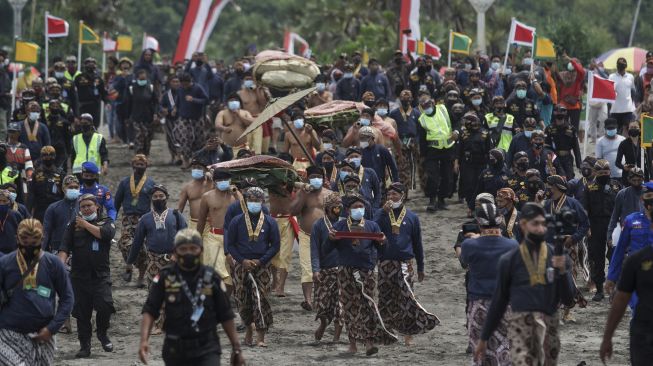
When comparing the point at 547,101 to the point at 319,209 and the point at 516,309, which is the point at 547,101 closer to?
the point at 319,209

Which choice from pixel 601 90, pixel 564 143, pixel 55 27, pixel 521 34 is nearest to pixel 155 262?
pixel 564 143

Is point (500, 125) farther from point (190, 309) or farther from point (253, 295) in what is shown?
point (190, 309)

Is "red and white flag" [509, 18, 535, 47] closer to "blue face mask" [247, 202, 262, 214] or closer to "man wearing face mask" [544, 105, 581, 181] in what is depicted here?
"man wearing face mask" [544, 105, 581, 181]

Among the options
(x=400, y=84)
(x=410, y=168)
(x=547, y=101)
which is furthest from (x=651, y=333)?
(x=400, y=84)

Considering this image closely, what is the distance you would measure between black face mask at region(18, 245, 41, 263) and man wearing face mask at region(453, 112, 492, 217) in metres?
12.3

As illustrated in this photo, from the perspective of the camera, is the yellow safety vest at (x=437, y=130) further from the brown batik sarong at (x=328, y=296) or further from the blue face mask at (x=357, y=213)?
the blue face mask at (x=357, y=213)

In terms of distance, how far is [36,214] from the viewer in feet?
70.2

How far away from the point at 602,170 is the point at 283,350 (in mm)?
4688

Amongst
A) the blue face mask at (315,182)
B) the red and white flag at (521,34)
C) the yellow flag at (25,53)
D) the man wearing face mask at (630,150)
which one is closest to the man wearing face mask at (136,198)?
the blue face mask at (315,182)

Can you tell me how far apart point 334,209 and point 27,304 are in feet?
18.3

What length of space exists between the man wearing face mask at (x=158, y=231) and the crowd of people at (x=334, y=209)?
0.08 ft

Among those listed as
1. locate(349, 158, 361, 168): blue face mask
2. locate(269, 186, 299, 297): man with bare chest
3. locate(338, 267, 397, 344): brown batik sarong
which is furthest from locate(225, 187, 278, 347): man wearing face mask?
locate(349, 158, 361, 168): blue face mask

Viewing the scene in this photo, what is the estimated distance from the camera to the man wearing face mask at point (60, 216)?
60.1 feet

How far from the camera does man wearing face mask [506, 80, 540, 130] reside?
2697cm
